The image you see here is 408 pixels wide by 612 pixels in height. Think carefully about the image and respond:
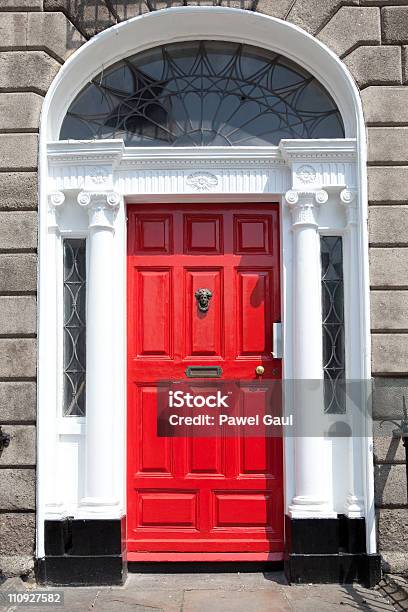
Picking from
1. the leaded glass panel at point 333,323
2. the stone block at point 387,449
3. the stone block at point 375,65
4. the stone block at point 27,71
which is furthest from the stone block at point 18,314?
the stone block at point 375,65

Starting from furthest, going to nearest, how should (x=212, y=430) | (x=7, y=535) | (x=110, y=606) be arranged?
(x=212, y=430) < (x=7, y=535) < (x=110, y=606)

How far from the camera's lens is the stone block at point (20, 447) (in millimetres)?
4613

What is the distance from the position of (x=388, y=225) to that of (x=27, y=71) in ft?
9.80

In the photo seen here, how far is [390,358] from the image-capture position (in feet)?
15.3

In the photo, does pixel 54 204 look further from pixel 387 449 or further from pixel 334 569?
pixel 334 569

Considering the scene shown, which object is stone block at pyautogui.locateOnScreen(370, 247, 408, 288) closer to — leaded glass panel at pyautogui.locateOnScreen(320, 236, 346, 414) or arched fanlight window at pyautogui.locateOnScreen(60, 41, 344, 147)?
leaded glass panel at pyautogui.locateOnScreen(320, 236, 346, 414)

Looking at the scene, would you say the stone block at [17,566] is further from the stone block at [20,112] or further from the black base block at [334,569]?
the stone block at [20,112]

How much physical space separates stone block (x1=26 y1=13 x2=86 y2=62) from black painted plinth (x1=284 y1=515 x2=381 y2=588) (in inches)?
154

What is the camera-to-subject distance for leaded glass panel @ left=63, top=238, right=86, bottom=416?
4.85m

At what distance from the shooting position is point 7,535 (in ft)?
15.0

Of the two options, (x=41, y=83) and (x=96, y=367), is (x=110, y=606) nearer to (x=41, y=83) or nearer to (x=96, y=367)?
(x=96, y=367)

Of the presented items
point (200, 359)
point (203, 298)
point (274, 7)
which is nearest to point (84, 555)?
point (200, 359)

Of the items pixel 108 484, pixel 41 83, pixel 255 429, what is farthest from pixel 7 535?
pixel 41 83

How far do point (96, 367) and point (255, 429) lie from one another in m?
1.29
